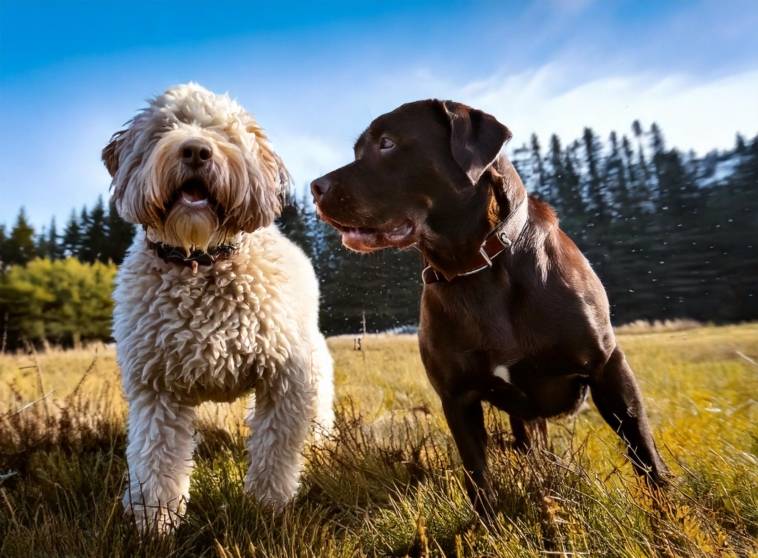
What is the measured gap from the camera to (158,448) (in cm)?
333

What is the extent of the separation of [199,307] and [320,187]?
3.36ft

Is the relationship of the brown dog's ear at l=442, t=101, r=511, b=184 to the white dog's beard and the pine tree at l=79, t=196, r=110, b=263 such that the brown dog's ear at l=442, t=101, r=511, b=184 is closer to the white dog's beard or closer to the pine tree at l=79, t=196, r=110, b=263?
the white dog's beard

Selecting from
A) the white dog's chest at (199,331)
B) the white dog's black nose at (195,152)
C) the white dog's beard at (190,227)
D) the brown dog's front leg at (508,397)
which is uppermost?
the white dog's black nose at (195,152)

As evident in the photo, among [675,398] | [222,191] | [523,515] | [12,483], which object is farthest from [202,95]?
[675,398]

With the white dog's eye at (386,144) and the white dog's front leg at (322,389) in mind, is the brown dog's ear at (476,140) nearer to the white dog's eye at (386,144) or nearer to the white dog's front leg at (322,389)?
the white dog's eye at (386,144)

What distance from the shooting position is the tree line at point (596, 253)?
8500mm

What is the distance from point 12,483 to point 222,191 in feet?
7.37

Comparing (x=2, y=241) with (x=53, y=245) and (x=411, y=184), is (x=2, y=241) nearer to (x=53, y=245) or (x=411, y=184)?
(x=53, y=245)

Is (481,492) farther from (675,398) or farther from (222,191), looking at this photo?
(675,398)

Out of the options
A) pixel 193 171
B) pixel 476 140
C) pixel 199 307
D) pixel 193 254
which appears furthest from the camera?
pixel 193 254

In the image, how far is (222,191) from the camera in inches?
129

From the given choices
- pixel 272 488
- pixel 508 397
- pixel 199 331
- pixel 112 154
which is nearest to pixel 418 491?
pixel 508 397

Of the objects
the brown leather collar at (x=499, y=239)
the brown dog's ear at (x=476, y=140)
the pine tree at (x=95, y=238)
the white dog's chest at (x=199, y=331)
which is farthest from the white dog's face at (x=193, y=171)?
the pine tree at (x=95, y=238)

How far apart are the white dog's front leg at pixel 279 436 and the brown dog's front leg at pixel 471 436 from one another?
92 centimetres
